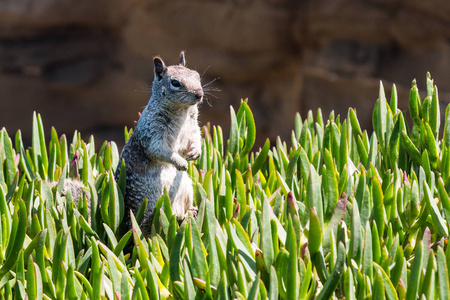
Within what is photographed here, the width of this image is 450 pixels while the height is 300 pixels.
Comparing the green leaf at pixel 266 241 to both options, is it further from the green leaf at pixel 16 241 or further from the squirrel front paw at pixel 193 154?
the squirrel front paw at pixel 193 154

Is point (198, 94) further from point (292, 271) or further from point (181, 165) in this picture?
point (292, 271)

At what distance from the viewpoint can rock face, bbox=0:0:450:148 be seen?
725cm

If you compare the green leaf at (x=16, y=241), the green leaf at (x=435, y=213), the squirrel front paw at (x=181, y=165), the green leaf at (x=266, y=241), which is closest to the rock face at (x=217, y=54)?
the squirrel front paw at (x=181, y=165)

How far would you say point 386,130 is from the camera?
10.5 ft

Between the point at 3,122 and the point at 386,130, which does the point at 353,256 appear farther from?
the point at 3,122

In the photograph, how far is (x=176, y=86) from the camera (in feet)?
10.4

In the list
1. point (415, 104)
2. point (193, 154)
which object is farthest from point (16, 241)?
point (415, 104)

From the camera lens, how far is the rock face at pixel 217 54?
23.8 ft

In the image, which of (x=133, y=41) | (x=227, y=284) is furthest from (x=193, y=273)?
(x=133, y=41)

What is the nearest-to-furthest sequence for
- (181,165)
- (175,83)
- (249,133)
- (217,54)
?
(181,165) → (175,83) → (249,133) → (217,54)

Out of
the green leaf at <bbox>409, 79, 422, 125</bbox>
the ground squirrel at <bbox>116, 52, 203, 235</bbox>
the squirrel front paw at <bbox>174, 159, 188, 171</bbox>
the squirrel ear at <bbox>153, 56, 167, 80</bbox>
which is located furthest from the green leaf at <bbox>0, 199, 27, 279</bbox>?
the green leaf at <bbox>409, 79, 422, 125</bbox>

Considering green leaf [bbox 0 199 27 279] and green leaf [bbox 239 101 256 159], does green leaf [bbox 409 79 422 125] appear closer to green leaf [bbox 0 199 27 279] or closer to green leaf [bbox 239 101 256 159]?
green leaf [bbox 239 101 256 159]

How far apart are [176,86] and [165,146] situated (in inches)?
11.5

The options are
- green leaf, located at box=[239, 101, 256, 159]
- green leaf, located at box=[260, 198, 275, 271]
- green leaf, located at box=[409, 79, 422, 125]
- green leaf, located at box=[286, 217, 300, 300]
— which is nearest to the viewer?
green leaf, located at box=[286, 217, 300, 300]
